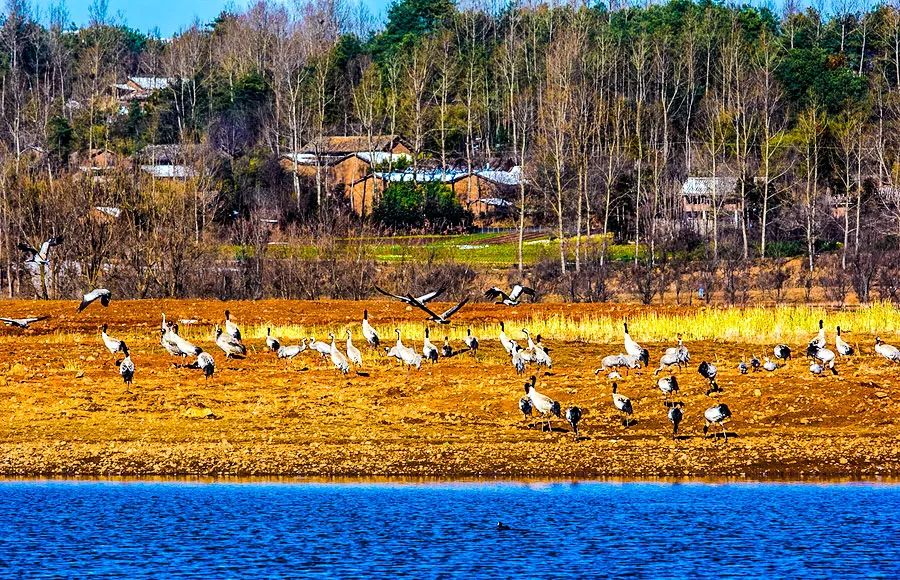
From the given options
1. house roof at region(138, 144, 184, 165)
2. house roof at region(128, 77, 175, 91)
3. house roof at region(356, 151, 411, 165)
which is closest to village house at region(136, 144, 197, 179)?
house roof at region(138, 144, 184, 165)

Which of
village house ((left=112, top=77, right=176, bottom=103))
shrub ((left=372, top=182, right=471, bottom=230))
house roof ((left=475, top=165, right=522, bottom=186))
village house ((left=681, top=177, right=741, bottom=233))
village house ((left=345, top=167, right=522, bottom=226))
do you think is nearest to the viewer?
village house ((left=681, top=177, right=741, bottom=233))

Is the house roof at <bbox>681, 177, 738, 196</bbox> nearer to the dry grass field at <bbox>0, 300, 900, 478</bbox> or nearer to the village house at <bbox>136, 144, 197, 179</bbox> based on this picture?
the village house at <bbox>136, 144, 197, 179</bbox>

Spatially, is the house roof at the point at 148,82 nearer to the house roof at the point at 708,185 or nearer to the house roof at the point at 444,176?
the house roof at the point at 444,176

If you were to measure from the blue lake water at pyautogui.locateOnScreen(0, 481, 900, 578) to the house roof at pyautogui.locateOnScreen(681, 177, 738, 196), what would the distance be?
66731mm

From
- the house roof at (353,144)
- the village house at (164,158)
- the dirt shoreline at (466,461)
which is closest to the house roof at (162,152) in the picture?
the village house at (164,158)

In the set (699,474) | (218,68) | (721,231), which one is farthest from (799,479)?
(218,68)

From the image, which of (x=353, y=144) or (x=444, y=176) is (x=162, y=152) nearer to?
(x=353, y=144)

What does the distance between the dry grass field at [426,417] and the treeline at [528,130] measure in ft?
85.6

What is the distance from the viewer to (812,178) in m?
96.1

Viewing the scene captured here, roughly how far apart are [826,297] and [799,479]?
4562 centimetres

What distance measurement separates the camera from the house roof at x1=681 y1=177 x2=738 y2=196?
90.9 metres

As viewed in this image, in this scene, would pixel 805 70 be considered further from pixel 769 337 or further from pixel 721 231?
pixel 769 337

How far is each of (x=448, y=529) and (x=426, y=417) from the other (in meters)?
8.75

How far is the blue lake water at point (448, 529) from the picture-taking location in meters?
17.2
